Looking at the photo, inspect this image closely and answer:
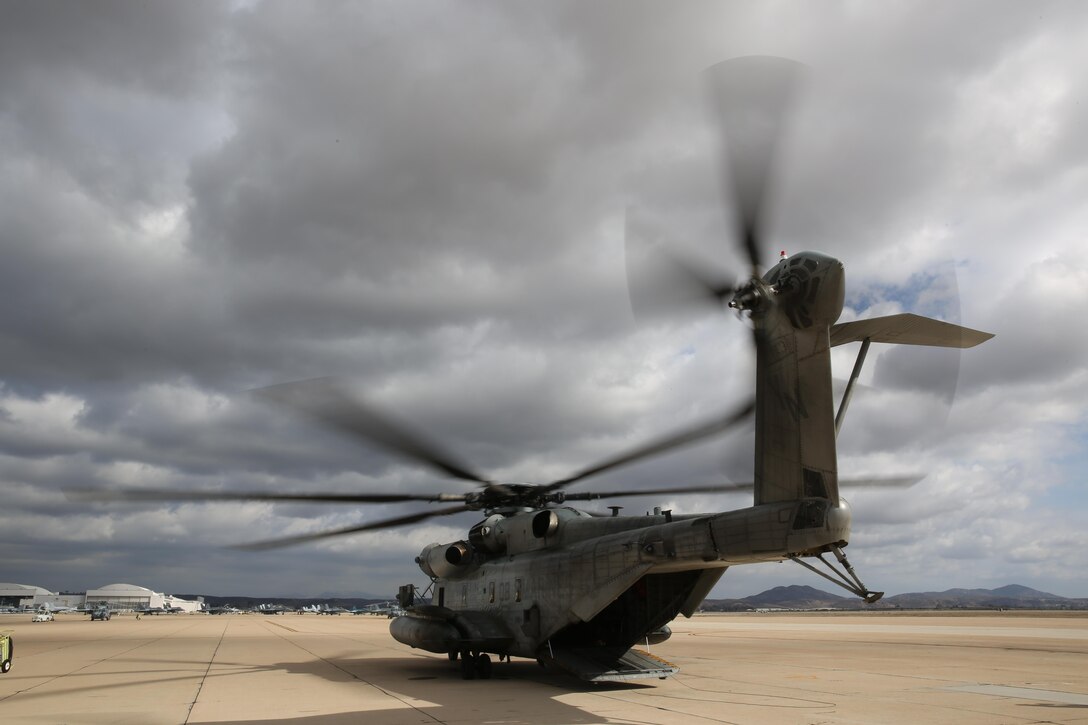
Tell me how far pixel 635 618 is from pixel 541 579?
2074mm

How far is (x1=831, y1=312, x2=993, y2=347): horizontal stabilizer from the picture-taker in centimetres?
909

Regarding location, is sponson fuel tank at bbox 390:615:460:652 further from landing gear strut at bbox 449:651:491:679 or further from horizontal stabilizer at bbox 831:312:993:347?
horizontal stabilizer at bbox 831:312:993:347

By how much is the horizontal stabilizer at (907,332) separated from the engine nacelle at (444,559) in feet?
37.4

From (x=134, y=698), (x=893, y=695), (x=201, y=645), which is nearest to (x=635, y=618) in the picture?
(x=893, y=695)

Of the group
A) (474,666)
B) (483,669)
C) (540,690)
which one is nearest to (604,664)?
(540,690)

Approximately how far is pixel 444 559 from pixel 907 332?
1289 centimetres

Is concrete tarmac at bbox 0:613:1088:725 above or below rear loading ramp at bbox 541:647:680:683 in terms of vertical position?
below

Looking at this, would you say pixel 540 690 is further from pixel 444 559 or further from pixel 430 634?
pixel 444 559

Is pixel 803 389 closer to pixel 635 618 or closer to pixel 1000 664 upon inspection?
pixel 635 618

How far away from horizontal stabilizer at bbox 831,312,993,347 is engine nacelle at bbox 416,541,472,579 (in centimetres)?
1140

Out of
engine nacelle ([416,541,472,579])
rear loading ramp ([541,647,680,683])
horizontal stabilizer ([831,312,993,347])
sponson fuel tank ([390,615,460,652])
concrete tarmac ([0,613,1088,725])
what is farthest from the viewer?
engine nacelle ([416,541,472,579])

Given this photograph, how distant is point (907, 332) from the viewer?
9.42 m

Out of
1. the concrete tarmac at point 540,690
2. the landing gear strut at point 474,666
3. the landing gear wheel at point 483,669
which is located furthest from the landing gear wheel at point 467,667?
the concrete tarmac at point 540,690

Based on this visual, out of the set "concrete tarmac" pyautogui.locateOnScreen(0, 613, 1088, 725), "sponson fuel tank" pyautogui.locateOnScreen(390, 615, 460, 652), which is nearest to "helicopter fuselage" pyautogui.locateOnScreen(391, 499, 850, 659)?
"sponson fuel tank" pyautogui.locateOnScreen(390, 615, 460, 652)
